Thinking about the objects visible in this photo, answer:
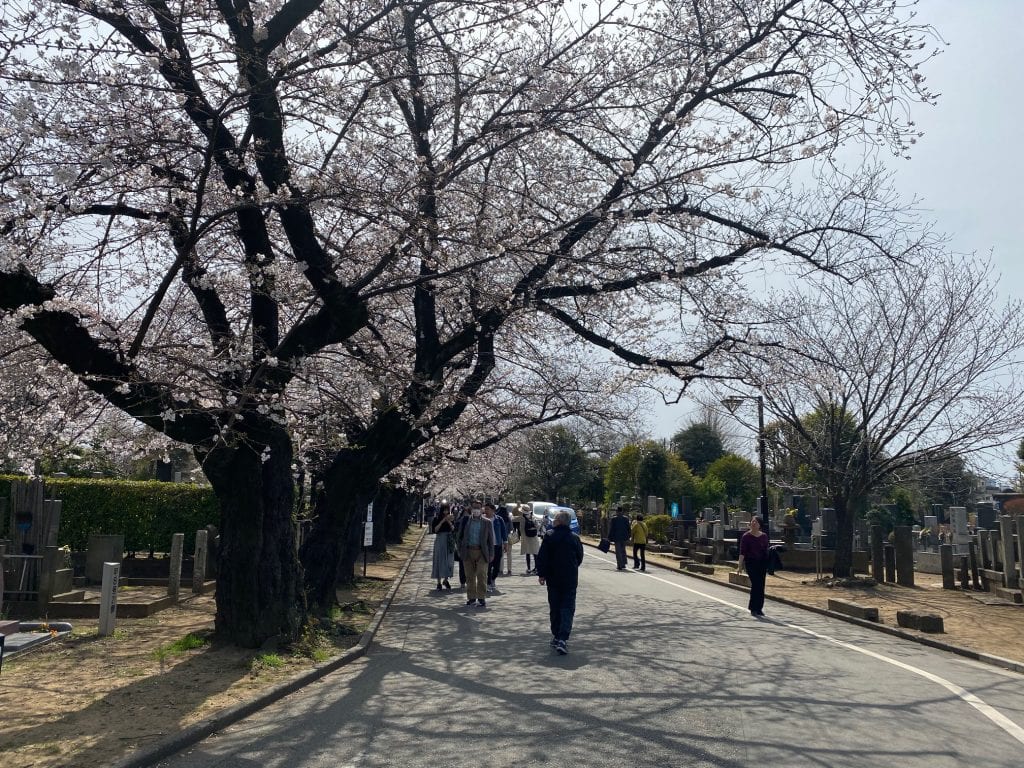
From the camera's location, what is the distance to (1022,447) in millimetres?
53250

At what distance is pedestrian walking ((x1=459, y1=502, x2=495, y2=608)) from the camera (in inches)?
614

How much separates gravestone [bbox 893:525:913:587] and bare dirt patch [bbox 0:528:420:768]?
1444 centimetres

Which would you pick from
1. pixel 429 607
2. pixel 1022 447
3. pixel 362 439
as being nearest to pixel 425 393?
pixel 362 439

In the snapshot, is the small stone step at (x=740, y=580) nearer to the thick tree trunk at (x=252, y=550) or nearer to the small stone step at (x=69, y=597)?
the thick tree trunk at (x=252, y=550)

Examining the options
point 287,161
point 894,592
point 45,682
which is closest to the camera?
point 45,682

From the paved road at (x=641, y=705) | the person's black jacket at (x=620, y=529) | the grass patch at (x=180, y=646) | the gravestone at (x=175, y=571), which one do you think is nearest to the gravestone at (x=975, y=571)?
the person's black jacket at (x=620, y=529)

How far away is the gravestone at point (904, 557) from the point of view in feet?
69.9

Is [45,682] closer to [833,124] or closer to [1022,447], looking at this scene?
[833,124]

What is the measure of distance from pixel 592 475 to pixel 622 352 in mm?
56723

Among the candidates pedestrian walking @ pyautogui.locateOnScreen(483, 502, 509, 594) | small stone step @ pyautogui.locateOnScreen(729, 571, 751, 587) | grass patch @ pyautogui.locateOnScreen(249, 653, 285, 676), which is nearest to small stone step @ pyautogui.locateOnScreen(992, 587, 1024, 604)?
small stone step @ pyautogui.locateOnScreen(729, 571, 751, 587)

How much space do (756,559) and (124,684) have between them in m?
9.75

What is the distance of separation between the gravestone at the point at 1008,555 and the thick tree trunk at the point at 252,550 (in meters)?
14.5

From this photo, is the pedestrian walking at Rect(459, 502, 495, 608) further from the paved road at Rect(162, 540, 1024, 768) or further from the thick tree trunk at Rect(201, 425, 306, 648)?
the thick tree trunk at Rect(201, 425, 306, 648)

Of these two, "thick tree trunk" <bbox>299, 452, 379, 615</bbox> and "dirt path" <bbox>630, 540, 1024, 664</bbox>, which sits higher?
"thick tree trunk" <bbox>299, 452, 379, 615</bbox>
